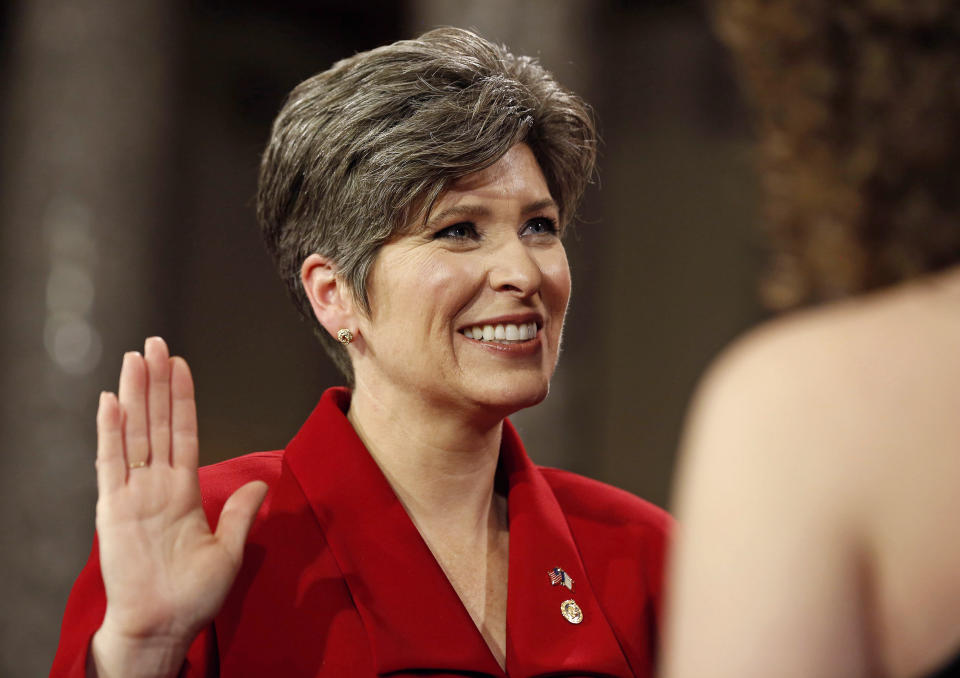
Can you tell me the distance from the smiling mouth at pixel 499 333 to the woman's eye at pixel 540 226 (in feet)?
0.58

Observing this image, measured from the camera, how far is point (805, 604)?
895 millimetres

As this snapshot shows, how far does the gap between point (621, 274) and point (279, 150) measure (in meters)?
4.27

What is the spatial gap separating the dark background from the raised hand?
1510 millimetres

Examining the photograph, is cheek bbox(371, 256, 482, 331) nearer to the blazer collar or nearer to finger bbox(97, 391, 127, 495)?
the blazer collar

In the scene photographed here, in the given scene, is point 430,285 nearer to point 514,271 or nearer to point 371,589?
point 514,271

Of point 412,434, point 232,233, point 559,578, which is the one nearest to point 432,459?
point 412,434

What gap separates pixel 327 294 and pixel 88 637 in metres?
0.70

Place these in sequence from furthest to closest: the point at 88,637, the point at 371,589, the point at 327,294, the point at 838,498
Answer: the point at 327,294, the point at 371,589, the point at 88,637, the point at 838,498

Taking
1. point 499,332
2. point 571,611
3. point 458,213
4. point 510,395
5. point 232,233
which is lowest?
point 571,611

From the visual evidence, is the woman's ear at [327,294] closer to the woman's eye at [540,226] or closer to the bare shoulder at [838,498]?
the woman's eye at [540,226]

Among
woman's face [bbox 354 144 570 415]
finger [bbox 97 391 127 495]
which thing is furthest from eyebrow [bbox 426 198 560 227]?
finger [bbox 97 391 127 495]

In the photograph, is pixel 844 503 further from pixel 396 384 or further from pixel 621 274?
pixel 621 274

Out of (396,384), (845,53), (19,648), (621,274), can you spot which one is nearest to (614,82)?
(621,274)

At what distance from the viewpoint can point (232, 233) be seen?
250 inches
